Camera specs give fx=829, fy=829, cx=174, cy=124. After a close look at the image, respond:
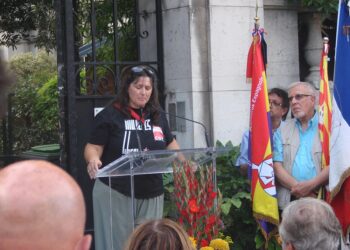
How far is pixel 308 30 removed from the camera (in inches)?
307

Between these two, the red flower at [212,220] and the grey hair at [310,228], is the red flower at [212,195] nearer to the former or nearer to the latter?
the red flower at [212,220]

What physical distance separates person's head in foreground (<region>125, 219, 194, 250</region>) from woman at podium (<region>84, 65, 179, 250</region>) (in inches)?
83.2

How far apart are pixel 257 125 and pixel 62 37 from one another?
5.60 feet

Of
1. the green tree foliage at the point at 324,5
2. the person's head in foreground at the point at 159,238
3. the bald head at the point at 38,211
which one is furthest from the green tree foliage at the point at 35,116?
the bald head at the point at 38,211

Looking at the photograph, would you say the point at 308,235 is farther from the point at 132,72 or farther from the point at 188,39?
the point at 188,39

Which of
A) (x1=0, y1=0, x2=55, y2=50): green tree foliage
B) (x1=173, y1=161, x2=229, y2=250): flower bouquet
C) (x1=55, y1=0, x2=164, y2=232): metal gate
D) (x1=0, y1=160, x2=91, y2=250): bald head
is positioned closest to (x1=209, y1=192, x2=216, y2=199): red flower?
(x1=173, y1=161, x2=229, y2=250): flower bouquet

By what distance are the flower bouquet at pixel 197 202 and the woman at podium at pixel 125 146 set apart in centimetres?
24

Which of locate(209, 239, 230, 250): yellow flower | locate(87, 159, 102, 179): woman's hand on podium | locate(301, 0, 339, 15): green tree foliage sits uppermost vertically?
locate(301, 0, 339, 15): green tree foliage

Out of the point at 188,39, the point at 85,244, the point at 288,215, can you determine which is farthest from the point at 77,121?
the point at 85,244

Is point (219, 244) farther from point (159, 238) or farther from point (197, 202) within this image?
point (159, 238)

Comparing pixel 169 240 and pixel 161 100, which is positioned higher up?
pixel 161 100

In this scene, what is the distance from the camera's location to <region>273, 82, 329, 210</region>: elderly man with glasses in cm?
616

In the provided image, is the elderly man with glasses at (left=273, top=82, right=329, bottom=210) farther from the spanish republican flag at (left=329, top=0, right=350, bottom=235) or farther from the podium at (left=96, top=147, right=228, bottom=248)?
the podium at (left=96, top=147, right=228, bottom=248)

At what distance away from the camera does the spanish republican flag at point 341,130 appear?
606cm
